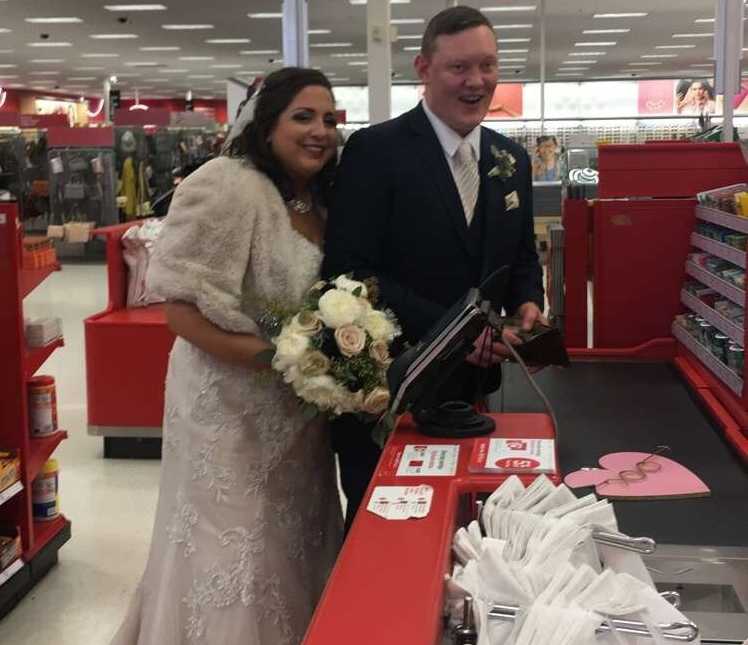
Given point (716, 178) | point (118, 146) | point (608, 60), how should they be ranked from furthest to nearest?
point (608, 60) → point (118, 146) → point (716, 178)

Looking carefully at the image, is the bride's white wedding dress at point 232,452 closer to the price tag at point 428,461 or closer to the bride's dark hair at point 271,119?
the bride's dark hair at point 271,119

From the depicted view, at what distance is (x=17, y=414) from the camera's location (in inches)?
144

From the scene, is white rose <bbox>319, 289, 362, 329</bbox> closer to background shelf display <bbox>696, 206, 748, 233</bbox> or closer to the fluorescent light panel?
background shelf display <bbox>696, 206, 748, 233</bbox>

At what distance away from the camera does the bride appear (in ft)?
8.01

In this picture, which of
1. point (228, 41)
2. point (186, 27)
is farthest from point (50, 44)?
point (186, 27)

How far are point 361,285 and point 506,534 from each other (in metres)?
0.91

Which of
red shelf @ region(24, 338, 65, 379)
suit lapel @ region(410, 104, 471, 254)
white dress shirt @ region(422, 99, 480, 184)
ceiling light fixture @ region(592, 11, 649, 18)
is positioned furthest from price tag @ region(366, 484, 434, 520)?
ceiling light fixture @ region(592, 11, 649, 18)

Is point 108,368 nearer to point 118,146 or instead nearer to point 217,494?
point 217,494

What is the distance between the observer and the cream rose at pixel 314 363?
209cm

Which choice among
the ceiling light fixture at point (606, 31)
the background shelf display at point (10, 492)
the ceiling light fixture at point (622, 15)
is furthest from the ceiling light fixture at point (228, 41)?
the background shelf display at point (10, 492)

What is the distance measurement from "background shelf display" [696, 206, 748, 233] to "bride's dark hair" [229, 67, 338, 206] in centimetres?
100

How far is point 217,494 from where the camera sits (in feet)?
8.52

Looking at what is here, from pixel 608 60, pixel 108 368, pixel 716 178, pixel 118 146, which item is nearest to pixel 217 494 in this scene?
pixel 716 178

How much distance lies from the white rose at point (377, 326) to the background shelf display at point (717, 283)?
84 cm
